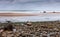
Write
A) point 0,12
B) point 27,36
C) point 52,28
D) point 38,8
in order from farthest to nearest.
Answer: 1. point 38,8
2. point 0,12
3. point 52,28
4. point 27,36

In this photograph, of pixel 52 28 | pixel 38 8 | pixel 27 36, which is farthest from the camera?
pixel 38 8

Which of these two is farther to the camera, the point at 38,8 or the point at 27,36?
the point at 38,8

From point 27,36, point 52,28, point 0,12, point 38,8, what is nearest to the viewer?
point 27,36

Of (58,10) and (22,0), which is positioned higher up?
(22,0)

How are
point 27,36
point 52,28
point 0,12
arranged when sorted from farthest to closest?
point 0,12
point 52,28
point 27,36

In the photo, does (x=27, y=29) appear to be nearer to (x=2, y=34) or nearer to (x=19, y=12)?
(x=2, y=34)

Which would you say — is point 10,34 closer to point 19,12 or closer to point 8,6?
point 19,12

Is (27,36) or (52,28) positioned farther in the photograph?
(52,28)

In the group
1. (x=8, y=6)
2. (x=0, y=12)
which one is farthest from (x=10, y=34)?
(x=8, y=6)

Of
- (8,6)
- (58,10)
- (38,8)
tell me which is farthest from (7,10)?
(58,10)
